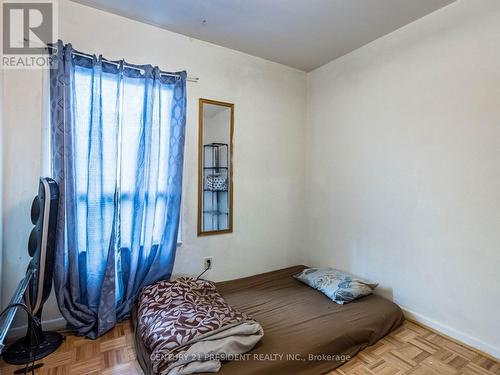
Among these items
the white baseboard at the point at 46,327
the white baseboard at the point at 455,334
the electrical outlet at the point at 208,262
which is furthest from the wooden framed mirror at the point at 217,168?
the white baseboard at the point at 455,334

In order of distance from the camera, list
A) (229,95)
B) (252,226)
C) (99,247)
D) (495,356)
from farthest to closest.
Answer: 1. (252,226)
2. (229,95)
3. (99,247)
4. (495,356)

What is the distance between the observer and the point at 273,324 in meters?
1.86

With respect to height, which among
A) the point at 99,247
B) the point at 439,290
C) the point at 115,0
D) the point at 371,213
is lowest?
the point at 439,290

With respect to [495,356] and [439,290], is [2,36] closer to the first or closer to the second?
[439,290]

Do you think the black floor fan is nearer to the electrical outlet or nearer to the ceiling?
the electrical outlet

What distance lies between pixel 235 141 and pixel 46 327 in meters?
2.14

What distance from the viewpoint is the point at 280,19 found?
2105mm

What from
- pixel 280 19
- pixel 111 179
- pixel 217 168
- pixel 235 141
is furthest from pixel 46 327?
pixel 280 19

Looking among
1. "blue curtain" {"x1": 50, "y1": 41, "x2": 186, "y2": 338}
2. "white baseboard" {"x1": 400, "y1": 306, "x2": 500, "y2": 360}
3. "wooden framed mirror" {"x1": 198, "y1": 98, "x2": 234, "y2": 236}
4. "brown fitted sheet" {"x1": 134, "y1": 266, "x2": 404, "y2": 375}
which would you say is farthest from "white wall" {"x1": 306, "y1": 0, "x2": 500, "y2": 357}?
"blue curtain" {"x1": 50, "y1": 41, "x2": 186, "y2": 338}

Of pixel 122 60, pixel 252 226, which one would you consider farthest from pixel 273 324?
pixel 122 60

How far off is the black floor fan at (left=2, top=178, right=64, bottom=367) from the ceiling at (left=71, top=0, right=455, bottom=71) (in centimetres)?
149

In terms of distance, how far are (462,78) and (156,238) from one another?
2627 millimetres

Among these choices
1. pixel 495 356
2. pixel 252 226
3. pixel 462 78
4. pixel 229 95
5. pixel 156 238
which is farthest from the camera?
pixel 252 226

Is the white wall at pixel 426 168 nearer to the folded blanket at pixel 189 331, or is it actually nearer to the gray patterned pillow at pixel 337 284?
the gray patterned pillow at pixel 337 284
